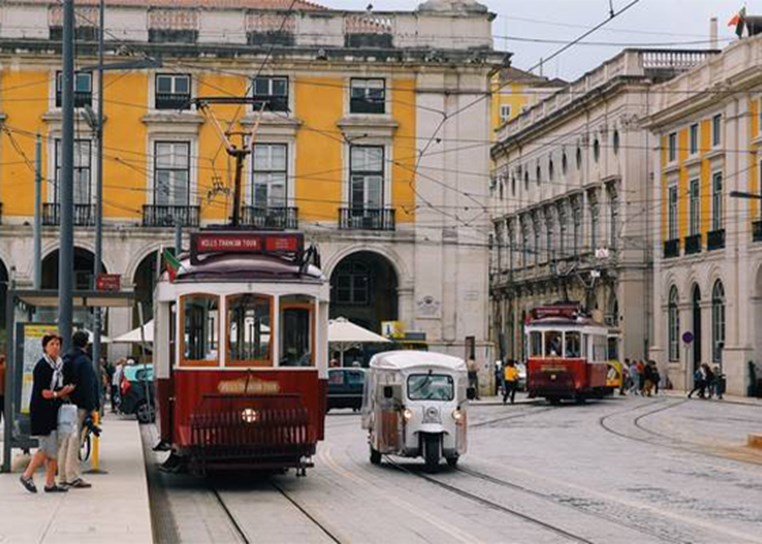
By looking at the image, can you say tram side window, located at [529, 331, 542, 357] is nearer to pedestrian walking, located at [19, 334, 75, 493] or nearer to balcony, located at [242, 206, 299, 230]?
balcony, located at [242, 206, 299, 230]

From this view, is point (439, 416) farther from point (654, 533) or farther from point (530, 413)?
point (530, 413)

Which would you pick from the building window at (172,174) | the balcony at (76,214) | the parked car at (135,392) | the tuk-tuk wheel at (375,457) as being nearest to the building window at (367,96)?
the building window at (172,174)

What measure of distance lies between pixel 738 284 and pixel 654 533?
2030 inches

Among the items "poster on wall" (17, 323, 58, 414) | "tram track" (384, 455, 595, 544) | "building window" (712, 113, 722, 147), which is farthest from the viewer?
"building window" (712, 113, 722, 147)

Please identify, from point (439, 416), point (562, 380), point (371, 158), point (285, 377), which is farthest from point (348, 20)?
point (285, 377)

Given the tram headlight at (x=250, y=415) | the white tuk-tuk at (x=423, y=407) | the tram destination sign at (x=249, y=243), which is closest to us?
the tram headlight at (x=250, y=415)

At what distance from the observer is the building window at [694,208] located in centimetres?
7362

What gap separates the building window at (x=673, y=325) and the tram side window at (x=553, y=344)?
20.5 metres

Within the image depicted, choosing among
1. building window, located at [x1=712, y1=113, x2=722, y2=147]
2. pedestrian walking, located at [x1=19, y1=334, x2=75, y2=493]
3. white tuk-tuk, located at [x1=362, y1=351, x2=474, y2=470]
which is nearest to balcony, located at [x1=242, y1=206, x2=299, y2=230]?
building window, located at [x1=712, y1=113, x2=722, y2=147]

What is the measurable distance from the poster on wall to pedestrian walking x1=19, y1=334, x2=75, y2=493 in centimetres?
386

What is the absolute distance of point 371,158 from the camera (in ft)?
207

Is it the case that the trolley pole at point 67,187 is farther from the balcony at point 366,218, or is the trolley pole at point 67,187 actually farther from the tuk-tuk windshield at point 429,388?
the balcony at point 366,218

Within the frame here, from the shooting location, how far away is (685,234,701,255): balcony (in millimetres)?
73375

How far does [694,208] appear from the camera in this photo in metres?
74.2
